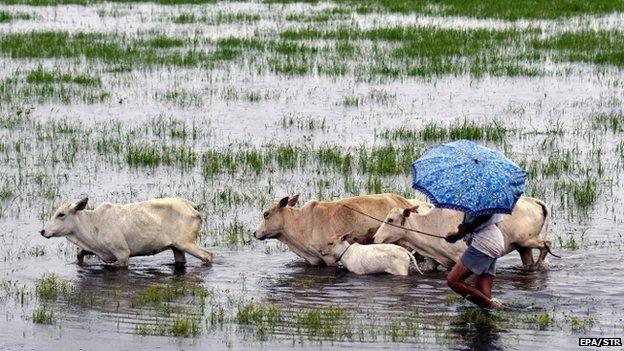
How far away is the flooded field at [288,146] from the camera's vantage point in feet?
44.3

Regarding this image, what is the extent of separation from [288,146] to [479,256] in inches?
371

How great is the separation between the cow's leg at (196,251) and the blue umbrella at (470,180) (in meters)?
3.81

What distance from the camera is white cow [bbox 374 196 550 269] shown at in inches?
615

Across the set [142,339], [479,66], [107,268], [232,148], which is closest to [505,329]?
[142,339]

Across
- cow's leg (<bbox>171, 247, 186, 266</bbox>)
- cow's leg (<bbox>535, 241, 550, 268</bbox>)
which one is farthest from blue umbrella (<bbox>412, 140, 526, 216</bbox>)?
cow's leg (<bbox>171, 247, 186, 266</bbox>)

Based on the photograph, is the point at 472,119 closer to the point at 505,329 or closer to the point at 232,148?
the point at 232,148

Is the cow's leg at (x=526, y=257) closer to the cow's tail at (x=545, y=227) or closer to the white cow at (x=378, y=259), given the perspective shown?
the cow's tail at (x=545, y=227)

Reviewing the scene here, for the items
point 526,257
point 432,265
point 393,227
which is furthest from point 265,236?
point 526,257

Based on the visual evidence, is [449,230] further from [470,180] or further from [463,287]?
[470,180]

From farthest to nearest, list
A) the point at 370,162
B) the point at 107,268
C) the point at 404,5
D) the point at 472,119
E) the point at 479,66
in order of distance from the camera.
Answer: the point at 404,5 → the point at 479,66 → the point at 472,119 → the point at 370,162 → the point at 107,268

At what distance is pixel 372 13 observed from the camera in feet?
137

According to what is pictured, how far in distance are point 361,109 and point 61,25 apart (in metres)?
15.8

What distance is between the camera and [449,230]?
15812mm

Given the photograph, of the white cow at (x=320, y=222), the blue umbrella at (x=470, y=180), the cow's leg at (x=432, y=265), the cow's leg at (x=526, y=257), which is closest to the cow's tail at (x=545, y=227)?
Answer: the cow's leg at (x=526, y=257)
